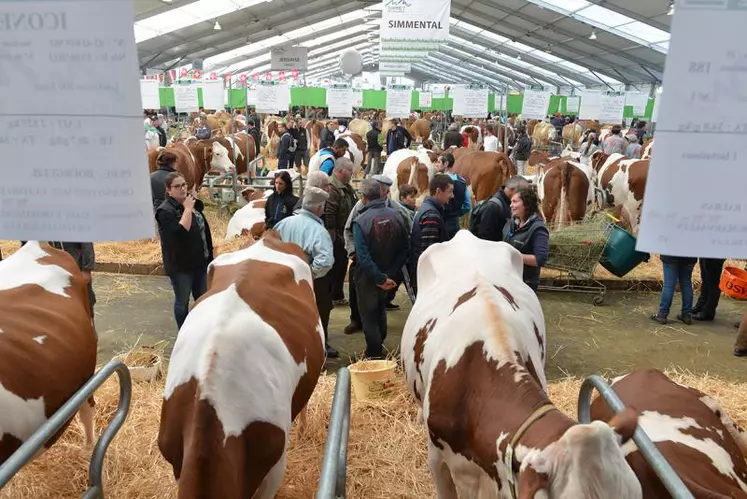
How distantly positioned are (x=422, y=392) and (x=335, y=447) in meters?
1.47

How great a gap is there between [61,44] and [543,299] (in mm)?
7163

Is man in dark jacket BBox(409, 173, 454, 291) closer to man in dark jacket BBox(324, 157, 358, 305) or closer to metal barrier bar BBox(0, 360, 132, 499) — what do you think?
man in dark jacket BBox(324, 157, 358, 305)

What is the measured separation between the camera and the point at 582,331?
6910 mm

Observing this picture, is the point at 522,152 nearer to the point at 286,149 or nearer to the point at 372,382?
the point at 286,149

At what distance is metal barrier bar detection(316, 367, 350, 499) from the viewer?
1.74 m

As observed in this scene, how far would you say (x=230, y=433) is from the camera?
2.49m

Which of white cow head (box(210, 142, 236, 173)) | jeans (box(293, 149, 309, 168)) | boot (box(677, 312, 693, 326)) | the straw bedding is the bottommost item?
boot (box(677, 312, 693, 326))

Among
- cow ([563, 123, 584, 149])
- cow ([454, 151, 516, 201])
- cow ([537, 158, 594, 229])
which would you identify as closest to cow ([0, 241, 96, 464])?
cow ([537, 158, 594, 229])

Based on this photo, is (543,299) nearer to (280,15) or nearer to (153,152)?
(153,152)

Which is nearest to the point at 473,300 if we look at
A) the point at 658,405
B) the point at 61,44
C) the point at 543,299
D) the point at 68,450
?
the point at 658,405

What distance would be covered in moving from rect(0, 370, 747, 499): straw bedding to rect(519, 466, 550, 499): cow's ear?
6.90ft

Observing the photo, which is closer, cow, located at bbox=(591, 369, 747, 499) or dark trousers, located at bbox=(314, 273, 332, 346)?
cow, located at bbox=(591, 369, 747, 499)

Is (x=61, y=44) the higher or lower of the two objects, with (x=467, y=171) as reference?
higher

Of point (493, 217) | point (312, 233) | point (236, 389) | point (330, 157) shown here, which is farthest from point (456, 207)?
point (236, 389)
